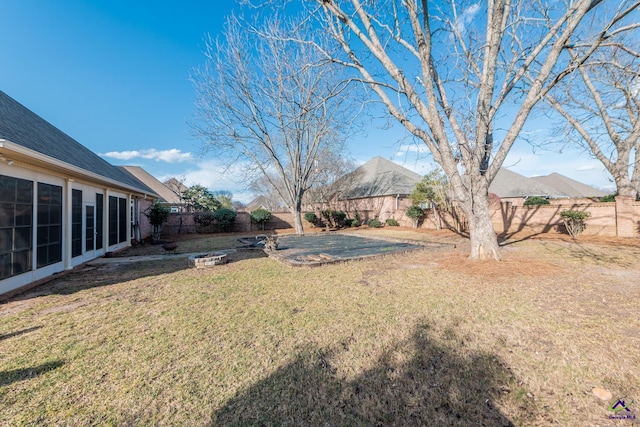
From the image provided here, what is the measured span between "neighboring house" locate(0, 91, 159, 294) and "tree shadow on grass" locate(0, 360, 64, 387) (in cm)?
362

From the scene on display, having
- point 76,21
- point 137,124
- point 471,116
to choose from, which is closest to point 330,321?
point 471,116

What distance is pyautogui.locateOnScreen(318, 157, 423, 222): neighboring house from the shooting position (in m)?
20.0

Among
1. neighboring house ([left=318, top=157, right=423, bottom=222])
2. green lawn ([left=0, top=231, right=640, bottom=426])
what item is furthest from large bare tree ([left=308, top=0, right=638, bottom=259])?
neighboring house ([left=318, top=157, right=423, bottom=222])

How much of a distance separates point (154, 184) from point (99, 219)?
2350 centimetres

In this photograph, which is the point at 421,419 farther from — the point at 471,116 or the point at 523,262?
the point at 471,116

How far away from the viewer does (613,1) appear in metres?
6.30

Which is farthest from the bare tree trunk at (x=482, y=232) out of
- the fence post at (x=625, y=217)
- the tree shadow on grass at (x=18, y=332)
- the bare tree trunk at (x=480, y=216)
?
the fence post at (x=625, y=217)

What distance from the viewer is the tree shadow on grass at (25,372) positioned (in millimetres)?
2238

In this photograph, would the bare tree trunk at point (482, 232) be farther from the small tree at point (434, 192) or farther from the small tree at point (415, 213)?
the small tree at point (415, 213)

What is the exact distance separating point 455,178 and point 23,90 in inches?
697

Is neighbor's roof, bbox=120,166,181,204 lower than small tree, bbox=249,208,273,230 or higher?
higher

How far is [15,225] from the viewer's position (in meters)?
4.84

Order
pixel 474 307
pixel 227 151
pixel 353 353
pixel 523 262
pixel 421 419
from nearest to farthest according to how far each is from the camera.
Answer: pixel 421 419 → pixel 353 353 → pixel 474 307 → pixel 523 262 → pixel 227 151

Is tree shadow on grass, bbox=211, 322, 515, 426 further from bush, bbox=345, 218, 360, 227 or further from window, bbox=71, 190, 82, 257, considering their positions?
bush, bbox=345, 218, 360, 227
